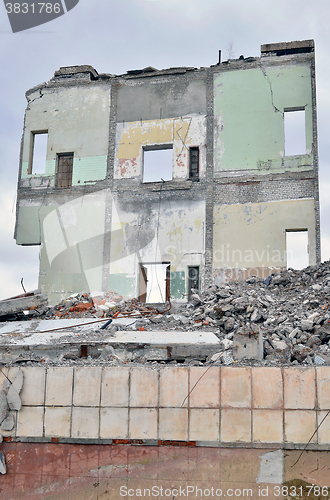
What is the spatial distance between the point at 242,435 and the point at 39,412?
233 centimetres

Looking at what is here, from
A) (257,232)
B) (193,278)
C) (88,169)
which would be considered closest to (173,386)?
(193,278)

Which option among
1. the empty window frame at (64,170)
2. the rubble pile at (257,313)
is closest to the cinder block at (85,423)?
the rubble pile at (257,313)

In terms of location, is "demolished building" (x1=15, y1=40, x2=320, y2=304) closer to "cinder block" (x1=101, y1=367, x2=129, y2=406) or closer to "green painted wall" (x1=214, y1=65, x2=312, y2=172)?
"green painted wall" (x1=214, y1=65, x2=312, y2=172)

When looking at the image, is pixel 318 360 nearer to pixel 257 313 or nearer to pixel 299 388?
pixel 299 388

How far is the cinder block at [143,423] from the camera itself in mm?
4875

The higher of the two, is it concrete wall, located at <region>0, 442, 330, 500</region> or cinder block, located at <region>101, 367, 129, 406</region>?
cinder block, located at <region>101, 367, 129, 406</region>

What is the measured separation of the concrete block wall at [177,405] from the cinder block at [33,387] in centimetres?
1

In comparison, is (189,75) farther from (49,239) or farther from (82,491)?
(82,491)

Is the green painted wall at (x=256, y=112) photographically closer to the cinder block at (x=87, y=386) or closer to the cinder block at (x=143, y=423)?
the cinder block at (x=87, y=386)

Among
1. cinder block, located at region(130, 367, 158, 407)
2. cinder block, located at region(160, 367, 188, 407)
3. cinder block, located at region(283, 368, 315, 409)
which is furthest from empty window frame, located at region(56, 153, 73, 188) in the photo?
cinder block, located at region(283, 368, 315, 409)

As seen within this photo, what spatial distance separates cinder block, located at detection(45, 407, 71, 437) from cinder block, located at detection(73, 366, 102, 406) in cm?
18

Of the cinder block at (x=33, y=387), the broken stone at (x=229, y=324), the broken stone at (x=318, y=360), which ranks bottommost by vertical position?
the cinder block at (x=33, y=387)

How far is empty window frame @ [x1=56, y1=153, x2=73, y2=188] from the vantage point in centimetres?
1595

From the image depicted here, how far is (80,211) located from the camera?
15508 millimetres
